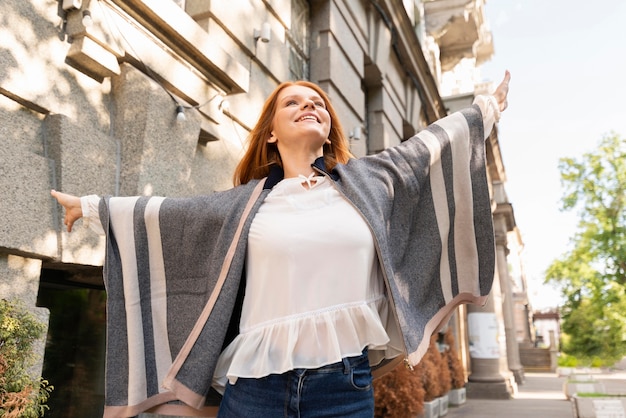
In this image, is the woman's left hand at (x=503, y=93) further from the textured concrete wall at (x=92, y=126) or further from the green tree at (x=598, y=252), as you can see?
the green tree at (x=598, y=252)

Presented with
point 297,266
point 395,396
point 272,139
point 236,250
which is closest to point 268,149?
point 272,139

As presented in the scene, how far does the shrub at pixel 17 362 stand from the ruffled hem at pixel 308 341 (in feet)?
3.49

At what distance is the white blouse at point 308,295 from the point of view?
6.86 feet

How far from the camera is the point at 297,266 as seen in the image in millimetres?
2182

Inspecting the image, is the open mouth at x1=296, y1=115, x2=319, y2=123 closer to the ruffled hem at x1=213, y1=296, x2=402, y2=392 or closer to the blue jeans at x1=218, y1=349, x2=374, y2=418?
the ruffled hem at x1=213, y1=296, x2=402, y2=392

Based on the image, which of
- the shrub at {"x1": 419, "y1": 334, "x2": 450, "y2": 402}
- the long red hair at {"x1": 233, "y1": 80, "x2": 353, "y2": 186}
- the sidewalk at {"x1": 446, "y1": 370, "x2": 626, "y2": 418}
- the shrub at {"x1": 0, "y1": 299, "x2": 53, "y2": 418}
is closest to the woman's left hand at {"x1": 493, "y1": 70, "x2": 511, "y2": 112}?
the long red hair at {"x1": 233, "y1": 80, "x2": 353, "y2": 186}

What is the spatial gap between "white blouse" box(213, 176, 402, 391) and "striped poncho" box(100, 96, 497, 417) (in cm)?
8

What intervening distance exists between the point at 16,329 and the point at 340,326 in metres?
1.60

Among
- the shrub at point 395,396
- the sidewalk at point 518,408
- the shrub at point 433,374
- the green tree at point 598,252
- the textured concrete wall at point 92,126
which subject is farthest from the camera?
the green tree at point 598,252

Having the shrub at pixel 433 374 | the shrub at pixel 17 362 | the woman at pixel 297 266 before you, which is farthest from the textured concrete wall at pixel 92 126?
the shrub at pixel 433 374

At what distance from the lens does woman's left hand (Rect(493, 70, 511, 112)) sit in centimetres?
282

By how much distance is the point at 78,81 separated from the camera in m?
3.73

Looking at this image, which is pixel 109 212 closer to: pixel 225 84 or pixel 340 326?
pixel 340 326

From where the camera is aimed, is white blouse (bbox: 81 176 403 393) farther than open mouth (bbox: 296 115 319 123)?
No
